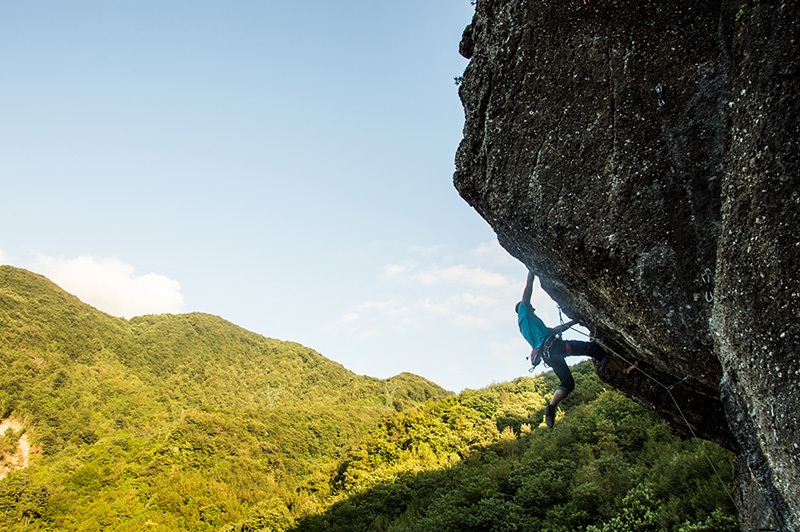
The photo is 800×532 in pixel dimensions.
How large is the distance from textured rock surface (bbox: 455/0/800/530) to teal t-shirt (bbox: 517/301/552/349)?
1.02 meters

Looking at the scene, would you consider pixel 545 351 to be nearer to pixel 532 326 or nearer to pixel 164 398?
pixel 532 326

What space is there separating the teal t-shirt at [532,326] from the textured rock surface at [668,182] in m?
1.02

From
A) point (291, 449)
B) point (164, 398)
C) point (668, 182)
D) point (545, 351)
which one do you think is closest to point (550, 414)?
point (545, 351)

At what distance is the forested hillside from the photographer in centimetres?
1385

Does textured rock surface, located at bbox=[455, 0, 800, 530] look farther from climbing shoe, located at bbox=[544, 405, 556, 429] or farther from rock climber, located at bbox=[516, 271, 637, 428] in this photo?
climbing shoe, located at bbox=[544, 405, 556, 429]

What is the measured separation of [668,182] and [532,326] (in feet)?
11.6

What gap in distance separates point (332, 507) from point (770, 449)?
2524 centimetres

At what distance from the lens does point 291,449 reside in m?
48.6

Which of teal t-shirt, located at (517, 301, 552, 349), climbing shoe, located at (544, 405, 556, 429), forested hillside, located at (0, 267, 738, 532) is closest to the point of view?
teal t-shirt, located at (517, 301, 552, 349)

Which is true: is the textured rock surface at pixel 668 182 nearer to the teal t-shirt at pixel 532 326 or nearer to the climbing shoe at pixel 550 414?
the teal t-shirt at pixel 532 326

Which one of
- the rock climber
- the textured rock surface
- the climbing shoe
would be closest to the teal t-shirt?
the rock climber

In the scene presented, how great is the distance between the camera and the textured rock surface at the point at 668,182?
10.9ft

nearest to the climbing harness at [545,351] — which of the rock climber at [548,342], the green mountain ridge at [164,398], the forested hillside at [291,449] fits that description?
the rock climber at [548,342]

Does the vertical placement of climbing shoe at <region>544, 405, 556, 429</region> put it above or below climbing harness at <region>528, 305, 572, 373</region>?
below
